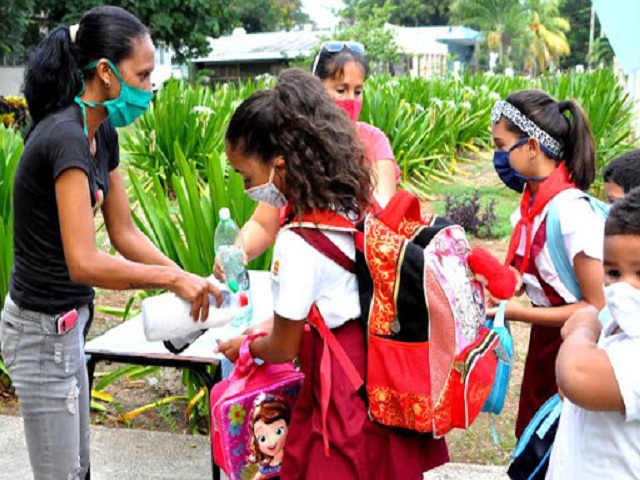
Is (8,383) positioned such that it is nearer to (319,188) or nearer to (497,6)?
(319,188)

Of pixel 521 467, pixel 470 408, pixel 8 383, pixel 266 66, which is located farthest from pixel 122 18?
pixel 266 66

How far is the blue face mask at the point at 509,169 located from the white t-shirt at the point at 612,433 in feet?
3.57

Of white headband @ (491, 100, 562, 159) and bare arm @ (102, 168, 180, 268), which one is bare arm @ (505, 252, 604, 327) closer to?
white headband @ (491, 100, 562, 159)

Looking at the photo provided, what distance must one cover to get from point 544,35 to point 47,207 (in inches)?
2574

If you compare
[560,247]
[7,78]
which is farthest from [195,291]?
[7,78]

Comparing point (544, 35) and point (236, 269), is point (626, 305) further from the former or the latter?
point (544, 35)

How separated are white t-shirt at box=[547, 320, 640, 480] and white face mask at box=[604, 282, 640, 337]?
0.10 ft

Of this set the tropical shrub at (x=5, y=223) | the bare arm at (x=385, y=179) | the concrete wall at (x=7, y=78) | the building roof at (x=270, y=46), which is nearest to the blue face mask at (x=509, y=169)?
the bare arm at (x=385, y=179)

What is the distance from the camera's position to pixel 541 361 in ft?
8.43

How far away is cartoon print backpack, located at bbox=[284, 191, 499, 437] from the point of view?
180cm

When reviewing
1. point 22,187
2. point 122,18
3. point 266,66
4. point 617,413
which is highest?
point 122,18

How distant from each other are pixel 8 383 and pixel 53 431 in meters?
2.26

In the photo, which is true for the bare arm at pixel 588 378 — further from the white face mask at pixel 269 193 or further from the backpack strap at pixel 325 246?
the white face mask at pixel 269 193

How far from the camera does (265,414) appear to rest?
2.03 m
